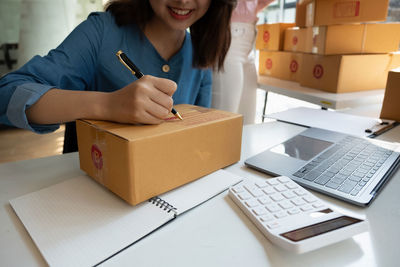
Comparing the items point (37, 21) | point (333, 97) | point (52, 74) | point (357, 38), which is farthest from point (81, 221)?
point (37, 21)

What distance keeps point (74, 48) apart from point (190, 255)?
632 millimetres

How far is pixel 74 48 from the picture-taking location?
753 millimetres

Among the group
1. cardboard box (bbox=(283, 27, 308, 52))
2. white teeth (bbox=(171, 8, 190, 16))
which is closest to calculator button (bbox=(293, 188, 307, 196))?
white teeth (bbox=(171, 8, 190, 16))

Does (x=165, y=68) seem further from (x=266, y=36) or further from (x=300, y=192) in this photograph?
(x=266, y=36)

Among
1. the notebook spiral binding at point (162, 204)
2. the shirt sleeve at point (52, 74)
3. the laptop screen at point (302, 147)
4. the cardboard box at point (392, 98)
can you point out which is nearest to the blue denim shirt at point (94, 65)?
the shirt sleeve at point (52, 74)

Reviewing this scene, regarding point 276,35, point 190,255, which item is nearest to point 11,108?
point 190,255

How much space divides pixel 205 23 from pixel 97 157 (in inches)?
26.3

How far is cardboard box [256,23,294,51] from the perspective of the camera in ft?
5.92

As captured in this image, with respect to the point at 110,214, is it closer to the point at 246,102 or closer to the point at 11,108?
the point at 11,108

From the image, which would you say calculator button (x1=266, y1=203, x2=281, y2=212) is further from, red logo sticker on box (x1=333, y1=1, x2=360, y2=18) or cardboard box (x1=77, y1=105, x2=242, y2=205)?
red logo sticker on box (x1=333, y1=1, x2=360, y2=18)

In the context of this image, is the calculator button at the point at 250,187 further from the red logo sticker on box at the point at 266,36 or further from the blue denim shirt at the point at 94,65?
the red logo sticker on box at the point at 266,36

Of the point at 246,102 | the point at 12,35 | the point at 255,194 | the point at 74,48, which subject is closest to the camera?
the point at 255,194

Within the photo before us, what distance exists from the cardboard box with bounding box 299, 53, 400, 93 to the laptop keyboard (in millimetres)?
790

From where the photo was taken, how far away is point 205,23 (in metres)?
0.98
